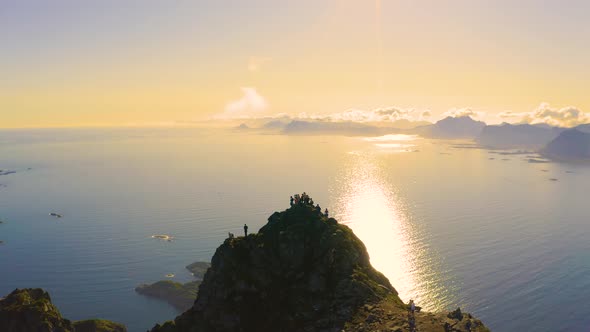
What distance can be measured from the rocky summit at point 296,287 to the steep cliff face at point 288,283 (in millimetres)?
134

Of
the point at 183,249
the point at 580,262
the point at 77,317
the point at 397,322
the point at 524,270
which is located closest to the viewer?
the point at 397,322

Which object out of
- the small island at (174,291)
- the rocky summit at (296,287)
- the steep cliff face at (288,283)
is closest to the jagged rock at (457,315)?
the rocky summit at (296,287)

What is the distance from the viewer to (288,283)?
183 feet

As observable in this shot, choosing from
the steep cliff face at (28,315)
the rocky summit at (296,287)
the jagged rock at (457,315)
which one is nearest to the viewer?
the jagged rock at (457,315)

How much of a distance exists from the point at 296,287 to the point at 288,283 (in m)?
1.73

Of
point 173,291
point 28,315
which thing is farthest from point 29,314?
point 173,291

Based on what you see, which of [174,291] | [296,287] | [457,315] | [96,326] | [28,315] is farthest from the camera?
[174,291]

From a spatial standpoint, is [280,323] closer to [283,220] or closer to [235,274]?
[235,274]

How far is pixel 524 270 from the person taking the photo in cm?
13888

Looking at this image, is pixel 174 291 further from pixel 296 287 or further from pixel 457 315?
pixel 457 315

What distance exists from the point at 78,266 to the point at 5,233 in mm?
76038

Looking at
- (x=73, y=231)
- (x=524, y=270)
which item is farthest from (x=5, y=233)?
(x=524, y=270)

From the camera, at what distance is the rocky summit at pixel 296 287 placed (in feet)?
161

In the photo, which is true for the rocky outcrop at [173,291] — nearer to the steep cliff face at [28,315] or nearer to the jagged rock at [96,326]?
the jagged rock at [96,326]
